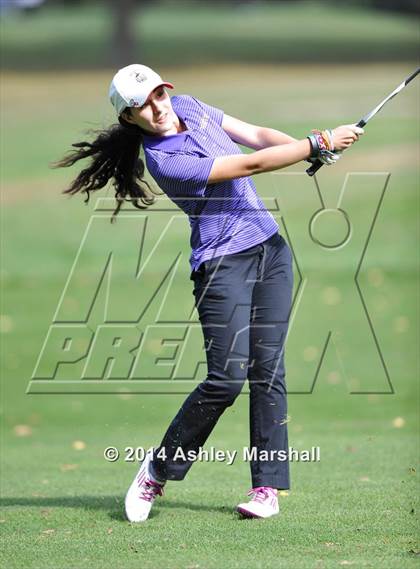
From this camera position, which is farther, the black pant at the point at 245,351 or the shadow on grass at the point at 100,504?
the shadow on grass at the point at 100,504

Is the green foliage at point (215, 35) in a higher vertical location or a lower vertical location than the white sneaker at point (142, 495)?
lower

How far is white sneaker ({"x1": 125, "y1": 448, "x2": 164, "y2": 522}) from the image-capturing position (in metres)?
5.56

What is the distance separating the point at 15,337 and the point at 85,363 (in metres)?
1.91

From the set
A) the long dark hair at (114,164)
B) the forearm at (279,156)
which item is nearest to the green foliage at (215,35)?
the long dark hair at (114,164)

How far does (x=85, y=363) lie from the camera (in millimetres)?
12086

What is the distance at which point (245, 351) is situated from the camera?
5.40m

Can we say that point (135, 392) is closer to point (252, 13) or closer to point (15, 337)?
point (15, 337)

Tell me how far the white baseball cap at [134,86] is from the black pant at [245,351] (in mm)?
863

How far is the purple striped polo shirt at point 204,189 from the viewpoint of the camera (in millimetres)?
5312

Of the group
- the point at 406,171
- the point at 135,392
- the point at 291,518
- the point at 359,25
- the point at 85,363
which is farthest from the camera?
the point at 359,25

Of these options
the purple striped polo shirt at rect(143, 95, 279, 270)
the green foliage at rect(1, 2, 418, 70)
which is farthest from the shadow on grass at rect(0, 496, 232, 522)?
the green foliage at rect(1, 2, 418, 70)

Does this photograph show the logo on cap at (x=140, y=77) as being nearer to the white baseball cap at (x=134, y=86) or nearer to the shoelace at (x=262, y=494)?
the white baseball cap at (x=134, y=86)

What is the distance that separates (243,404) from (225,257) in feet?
17.9

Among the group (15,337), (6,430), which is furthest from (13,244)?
(6,430)
